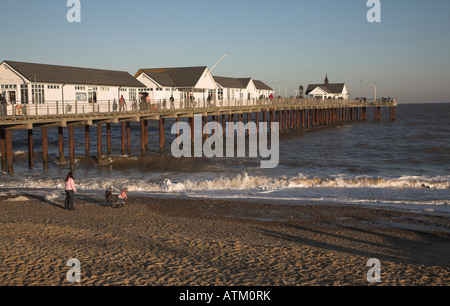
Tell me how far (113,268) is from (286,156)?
24276mm

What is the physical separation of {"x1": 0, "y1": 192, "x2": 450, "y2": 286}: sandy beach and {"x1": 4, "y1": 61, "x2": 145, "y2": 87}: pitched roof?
35.1 ft

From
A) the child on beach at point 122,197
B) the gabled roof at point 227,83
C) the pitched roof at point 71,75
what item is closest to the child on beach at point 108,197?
the child on beach at point 122,197

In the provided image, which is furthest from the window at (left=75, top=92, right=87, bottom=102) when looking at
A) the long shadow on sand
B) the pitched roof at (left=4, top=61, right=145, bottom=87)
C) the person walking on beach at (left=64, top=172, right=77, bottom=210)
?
the long shadow on sand

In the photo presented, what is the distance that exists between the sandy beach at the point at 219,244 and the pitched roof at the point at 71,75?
35.1ft

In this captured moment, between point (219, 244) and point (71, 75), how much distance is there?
2031cm

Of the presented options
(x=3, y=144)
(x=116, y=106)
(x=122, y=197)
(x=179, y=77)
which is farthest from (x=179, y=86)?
(x=122, y=197)

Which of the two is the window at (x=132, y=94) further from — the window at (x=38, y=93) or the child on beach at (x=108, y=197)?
the child on beach at (x=108, y=197)

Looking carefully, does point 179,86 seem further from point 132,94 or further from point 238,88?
point 238,88

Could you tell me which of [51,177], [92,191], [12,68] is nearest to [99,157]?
[51,177]

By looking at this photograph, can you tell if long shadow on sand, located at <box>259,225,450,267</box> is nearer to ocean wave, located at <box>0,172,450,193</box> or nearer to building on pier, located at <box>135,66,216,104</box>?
ocean wave, located at <box>0,172,450,193</box>

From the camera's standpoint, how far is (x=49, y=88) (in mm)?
25094

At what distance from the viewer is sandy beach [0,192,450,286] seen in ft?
27.2

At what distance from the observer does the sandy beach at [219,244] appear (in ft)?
27.2
